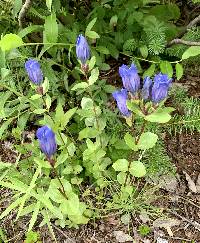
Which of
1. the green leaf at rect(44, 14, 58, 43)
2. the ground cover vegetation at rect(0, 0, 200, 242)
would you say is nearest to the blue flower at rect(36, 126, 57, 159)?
the ground cover vegetation at rect(0, 0, 200, 242)

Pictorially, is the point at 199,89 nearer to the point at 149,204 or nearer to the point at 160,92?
the point at 149,204

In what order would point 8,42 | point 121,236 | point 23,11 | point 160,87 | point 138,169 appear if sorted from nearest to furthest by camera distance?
point 160,87 < point 8,42 < point 138,169 < point 23,11 < point 121,236

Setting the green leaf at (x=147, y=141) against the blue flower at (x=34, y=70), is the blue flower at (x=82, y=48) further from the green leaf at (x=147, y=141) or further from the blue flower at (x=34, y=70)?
the green leaf at (x=147, y=141)

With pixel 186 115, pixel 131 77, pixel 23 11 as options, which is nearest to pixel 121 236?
pixel 186 115

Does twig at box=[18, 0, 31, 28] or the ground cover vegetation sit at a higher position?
twig at box=[18, 0, 31, 28]

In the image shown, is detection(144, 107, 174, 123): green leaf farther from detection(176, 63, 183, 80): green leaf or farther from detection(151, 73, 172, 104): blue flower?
detection(176, 63, 183, 80): green leaf

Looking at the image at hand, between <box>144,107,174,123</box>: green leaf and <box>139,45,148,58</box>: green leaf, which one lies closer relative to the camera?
<box>144,107,174,123</box>: green leaf

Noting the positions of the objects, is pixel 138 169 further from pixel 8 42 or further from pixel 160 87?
pixel 8 42
